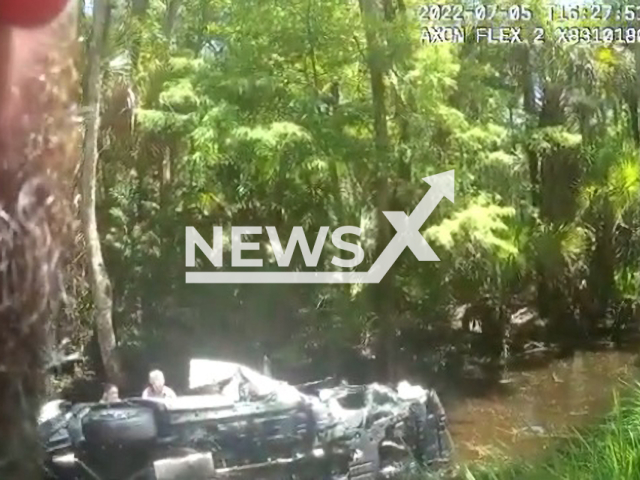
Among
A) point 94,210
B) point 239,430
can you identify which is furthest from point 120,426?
point 94,210

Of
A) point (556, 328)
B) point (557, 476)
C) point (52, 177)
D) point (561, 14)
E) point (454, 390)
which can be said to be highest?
point (561, 14)

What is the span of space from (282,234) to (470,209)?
37 cm

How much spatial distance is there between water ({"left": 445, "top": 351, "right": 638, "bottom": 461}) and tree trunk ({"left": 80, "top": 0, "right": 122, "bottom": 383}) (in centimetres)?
67

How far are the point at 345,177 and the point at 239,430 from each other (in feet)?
1.72

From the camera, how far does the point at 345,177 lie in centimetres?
165

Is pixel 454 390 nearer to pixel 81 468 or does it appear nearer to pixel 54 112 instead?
pixel 81 468

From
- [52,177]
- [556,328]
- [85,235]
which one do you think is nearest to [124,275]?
[85,235]

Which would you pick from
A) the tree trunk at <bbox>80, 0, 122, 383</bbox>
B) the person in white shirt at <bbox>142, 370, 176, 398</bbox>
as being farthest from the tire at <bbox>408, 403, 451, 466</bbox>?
the tree trunk at <bbox>80, 0, 122, 383</bbox>

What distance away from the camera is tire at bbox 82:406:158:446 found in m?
1.62

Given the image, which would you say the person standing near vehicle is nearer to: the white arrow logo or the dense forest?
the dense forest

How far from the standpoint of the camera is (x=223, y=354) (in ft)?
5.36

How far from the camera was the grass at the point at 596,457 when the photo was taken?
Answer: 1713 mm

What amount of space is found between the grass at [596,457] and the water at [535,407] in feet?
0.07

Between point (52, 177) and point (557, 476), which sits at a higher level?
point (52, 177)
